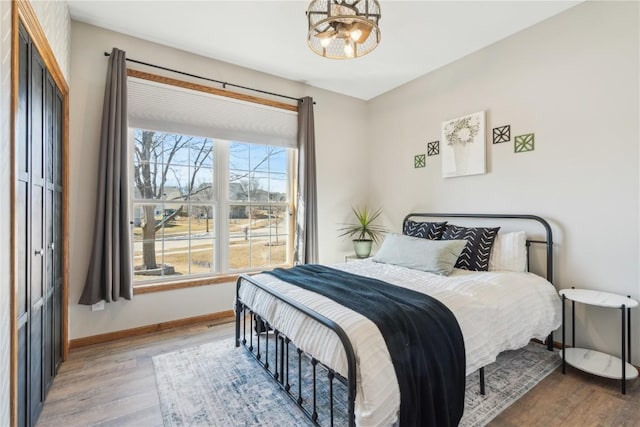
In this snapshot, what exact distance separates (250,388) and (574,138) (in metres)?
3.05

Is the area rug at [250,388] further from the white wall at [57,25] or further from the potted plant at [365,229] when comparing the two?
the white wall at [57,25]

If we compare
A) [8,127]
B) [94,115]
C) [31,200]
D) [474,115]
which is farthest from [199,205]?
[474,115]

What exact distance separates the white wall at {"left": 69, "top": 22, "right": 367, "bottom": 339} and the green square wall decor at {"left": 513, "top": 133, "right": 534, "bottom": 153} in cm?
213

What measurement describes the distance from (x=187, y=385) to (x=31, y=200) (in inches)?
56.7

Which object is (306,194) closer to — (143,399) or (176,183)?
(176,183)

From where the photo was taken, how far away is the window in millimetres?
3055

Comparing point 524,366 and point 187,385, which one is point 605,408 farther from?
point 187,385

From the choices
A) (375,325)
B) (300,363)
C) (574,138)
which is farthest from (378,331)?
(574,138)

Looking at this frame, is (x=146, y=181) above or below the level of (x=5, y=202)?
above

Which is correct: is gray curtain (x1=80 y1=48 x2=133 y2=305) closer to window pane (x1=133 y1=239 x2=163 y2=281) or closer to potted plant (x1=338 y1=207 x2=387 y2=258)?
window pane (x1=133 y1=239 x2=163 y2=281)

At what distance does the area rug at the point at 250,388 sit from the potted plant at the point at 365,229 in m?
1.84

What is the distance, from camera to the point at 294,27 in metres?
2.69

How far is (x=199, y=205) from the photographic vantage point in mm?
3318

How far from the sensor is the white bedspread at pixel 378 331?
→ 1329mm
